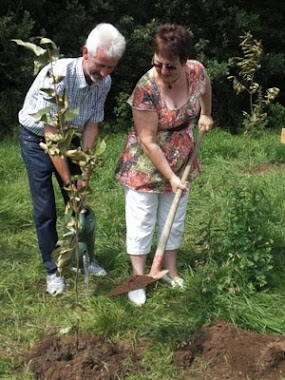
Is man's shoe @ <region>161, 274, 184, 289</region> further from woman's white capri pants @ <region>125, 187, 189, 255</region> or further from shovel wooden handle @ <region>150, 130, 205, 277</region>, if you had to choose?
shovel wooden handle @ <region>150, 130, 205, 277</region>

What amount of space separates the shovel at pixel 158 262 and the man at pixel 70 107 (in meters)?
0.38

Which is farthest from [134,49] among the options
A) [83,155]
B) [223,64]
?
[83,155]

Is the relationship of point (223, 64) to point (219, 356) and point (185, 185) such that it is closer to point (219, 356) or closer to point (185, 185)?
point (185, 185)

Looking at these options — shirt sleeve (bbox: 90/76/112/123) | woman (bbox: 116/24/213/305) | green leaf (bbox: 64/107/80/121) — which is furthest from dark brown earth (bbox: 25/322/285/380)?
shirt sleeve (bbox: 90/76/112/123)

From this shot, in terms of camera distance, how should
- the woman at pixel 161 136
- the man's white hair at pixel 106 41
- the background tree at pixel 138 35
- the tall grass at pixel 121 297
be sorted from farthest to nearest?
the background tree at pixel 138 35, the tall grass at pixel 121 297, the woman at pixel 161 136, the man's white hair at pixel 106 41

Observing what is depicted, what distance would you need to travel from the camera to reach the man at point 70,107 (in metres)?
2.96

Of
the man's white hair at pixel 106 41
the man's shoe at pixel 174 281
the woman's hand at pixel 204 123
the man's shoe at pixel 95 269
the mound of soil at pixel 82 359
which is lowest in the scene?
the man's shoe at pixel 95 269

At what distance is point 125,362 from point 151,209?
0.94 m

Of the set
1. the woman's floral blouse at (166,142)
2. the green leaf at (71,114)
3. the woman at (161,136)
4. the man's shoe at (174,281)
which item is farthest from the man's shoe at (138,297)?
the green leaf at (71,114)

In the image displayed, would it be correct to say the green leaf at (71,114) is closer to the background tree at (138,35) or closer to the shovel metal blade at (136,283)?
the shovel metal blade at (136,283)

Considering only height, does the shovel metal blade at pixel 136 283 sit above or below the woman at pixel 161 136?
below

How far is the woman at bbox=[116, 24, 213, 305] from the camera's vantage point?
3.03 metres

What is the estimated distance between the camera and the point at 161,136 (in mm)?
3273

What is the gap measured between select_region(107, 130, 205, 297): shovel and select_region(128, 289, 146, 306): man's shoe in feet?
0.97
